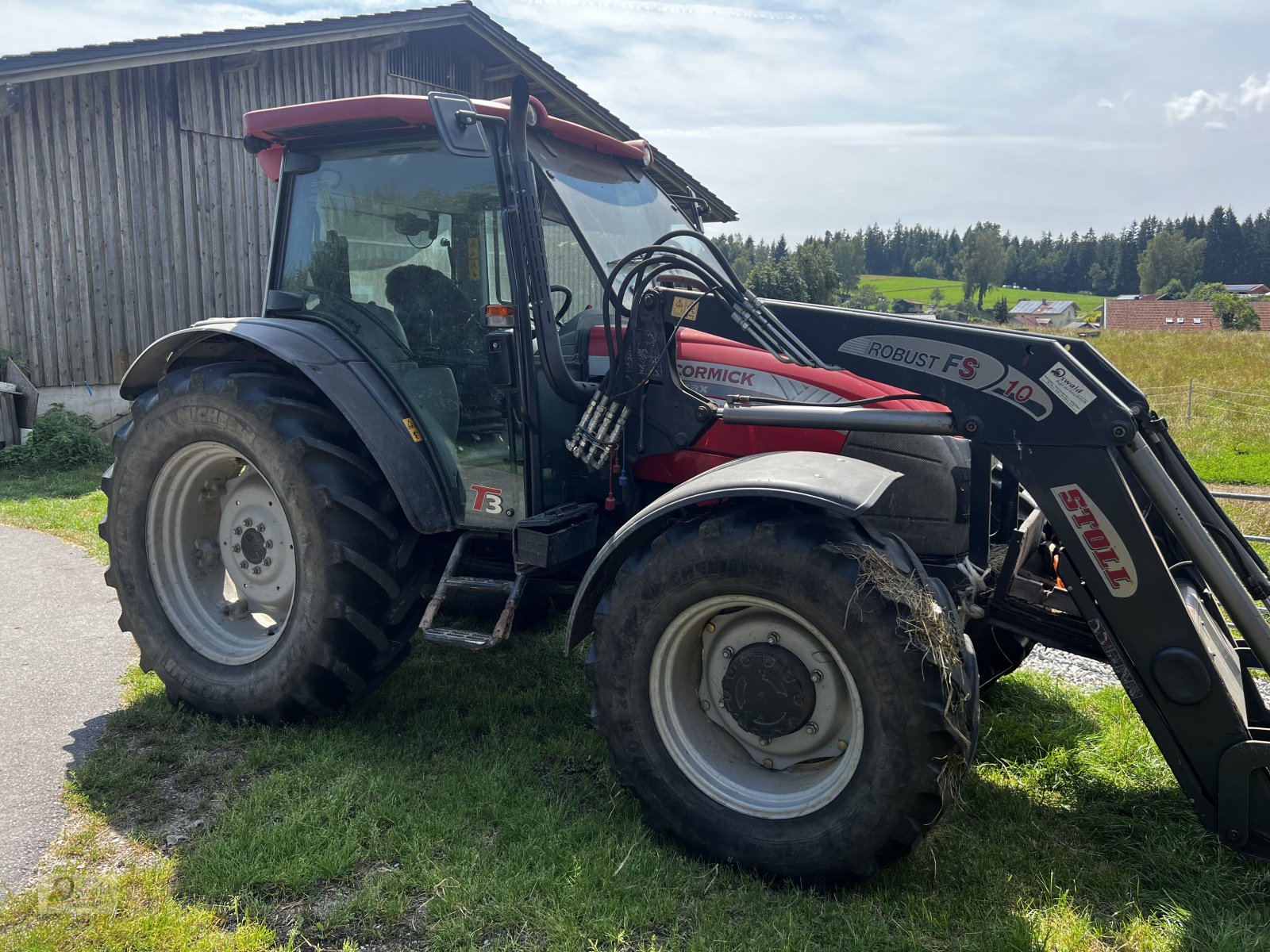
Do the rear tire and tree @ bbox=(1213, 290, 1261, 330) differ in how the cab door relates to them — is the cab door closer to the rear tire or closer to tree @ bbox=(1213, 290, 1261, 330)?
the rear tire

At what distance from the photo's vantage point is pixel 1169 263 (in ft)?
317

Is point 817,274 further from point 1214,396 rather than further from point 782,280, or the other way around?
point 1214,396

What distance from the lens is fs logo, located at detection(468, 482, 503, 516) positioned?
3881 millimetres

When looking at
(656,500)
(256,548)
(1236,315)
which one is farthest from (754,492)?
(1236,315)

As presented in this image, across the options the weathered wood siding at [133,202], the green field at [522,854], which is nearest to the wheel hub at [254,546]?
the green field at [522,854]

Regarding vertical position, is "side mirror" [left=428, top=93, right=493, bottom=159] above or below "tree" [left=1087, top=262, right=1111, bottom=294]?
below

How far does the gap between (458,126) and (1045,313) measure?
86724mm

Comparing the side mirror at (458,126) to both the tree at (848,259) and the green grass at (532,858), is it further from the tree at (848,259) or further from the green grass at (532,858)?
the tree at (848,259)

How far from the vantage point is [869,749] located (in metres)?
2.79

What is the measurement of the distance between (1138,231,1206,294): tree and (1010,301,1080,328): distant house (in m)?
14.1

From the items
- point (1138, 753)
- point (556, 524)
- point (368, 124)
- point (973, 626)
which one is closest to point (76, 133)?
point (368, 124)

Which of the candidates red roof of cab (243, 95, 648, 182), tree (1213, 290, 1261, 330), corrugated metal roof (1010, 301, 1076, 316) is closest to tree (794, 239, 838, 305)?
red roof of cab (243, 95, 648, 182)

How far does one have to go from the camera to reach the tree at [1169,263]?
316 feet

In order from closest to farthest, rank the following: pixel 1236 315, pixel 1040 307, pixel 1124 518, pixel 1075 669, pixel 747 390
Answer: pixel 1124 518
pixel 747 390
pixel 1075 669
pixel 1236 315
pixel 1040 307
